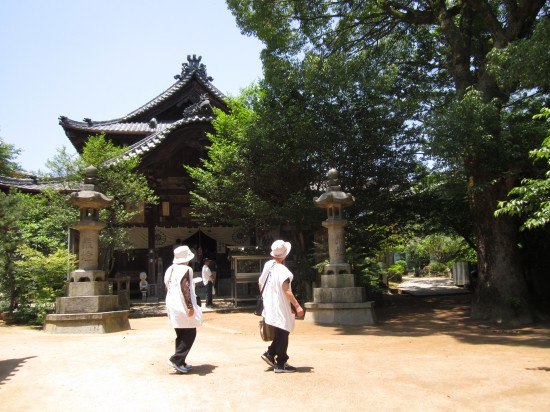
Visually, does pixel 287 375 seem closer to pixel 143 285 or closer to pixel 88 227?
pixel 88 227

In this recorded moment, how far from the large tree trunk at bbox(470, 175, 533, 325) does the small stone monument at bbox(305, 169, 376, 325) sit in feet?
9.52

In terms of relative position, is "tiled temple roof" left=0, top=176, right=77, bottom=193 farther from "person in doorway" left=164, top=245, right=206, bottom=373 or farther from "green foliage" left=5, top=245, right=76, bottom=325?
"person in doorway" left=164, top=245, right=206, bottom=373

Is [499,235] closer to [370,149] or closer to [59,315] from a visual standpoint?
[370,149]

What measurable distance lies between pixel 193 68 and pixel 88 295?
A: 15.7m

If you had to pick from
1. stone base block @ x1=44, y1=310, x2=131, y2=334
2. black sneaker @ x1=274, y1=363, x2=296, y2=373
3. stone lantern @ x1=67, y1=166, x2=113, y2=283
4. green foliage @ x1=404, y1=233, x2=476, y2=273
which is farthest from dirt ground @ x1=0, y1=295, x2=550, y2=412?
green foliage @ x1=404, y1=233, x2=476, y2=273

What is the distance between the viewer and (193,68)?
884 inches

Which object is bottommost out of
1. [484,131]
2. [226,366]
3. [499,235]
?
[226,366]

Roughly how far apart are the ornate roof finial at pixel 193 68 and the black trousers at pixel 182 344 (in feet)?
60.0

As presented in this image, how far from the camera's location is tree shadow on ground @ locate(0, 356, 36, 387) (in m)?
5.20

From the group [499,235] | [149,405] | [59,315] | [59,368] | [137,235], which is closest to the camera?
[149,405]

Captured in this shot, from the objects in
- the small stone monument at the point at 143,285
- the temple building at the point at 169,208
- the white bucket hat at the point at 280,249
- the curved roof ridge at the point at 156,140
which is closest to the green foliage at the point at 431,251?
the temple building at the point at 169,208

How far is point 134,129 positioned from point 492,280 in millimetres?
15730

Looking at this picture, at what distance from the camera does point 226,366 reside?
573 cm

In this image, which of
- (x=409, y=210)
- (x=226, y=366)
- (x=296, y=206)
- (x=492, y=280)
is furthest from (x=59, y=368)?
(x=409, y=210)
